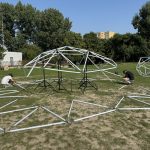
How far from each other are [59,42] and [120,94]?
57.7m

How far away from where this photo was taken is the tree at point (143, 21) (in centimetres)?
7488

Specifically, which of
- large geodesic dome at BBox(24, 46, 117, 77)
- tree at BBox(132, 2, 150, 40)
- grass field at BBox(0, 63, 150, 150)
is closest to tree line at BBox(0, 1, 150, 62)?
tree at BBox(132, 2, 150, 40)

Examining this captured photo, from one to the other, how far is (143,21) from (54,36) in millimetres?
20277

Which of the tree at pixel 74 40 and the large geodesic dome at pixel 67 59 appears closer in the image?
the large geodesic dome at pixel 67 59

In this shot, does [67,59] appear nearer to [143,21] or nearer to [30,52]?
[30,52]

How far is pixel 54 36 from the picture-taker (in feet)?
252

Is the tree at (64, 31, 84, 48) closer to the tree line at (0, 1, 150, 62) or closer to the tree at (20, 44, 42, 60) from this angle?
the tree line at (0, 1, 150, 62)

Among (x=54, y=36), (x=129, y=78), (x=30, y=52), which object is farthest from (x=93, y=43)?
(x=129, y=78)

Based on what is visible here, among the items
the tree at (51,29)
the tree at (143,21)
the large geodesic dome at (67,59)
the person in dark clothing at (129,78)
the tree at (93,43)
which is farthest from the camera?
the tree at (51,29)

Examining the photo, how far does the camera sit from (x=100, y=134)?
11.8m

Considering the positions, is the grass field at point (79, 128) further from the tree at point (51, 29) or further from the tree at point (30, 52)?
the tree at point (51, 29)

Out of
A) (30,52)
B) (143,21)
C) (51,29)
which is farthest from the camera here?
(51,29)

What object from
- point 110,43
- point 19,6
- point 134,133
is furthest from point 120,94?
point 19,6

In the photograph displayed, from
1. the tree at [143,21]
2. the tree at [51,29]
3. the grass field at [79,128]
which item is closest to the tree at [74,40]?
the tree at [51,29]
